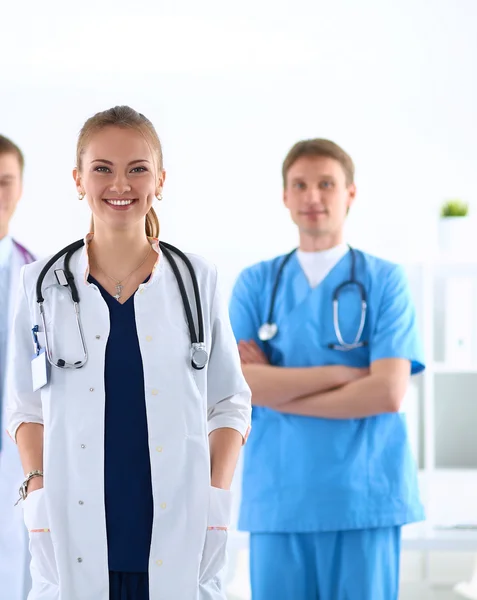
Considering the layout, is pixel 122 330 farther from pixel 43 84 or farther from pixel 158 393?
pixel 43 84

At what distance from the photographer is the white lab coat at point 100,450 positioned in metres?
1.35

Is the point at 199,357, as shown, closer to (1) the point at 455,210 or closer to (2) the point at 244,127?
(1) the point at 455,210

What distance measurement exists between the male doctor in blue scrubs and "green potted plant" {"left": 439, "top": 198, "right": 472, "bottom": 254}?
3.40 feet

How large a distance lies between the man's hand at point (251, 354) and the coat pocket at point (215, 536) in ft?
2.76

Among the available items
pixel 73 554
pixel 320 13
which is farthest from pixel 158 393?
pixel 320 13

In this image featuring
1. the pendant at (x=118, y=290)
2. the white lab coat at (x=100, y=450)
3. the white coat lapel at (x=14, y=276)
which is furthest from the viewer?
the white coat lapel at (x=14, y=276)

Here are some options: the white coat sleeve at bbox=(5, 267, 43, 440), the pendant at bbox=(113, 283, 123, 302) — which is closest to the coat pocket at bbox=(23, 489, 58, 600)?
the white coat sleeve at bbox=(5, 267, 43, 440)

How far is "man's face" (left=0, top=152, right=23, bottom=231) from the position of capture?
7.84ft

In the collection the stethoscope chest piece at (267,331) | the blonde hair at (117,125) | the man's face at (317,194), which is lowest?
the stethoscope chest piece at (267,331)

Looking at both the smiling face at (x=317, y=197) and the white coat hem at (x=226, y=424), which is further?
the smiling face at (x=317, y=197)

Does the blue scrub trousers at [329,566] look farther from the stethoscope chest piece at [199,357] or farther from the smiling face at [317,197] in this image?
the stethoscope chest piece at [199,357]

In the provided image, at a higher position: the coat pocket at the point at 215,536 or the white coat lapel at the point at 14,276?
the white coat lapel at the point at 14,276

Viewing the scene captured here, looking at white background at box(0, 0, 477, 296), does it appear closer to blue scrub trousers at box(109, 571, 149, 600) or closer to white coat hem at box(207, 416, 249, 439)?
white coat hem at box(207, 416, 249, 439)

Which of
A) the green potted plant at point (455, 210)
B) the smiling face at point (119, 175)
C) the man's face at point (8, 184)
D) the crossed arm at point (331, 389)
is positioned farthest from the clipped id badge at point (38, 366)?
the green potted plant at point (455, 210)
